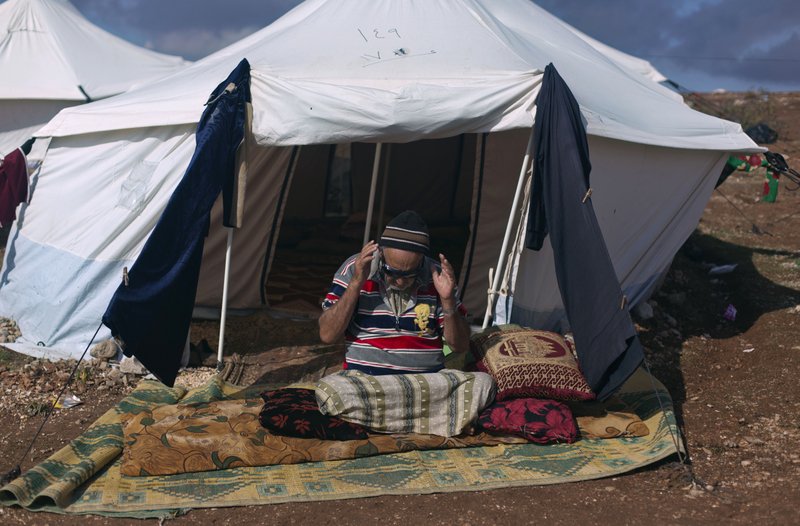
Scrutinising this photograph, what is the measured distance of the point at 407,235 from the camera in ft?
12.8

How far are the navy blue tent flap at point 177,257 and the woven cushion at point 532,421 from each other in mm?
1649

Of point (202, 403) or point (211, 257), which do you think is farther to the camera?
point (211, 257)

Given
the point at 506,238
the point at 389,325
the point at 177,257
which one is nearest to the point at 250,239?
the point at 177,257

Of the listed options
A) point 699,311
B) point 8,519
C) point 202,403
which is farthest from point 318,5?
point 8,519

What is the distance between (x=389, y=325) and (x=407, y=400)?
1.18ft

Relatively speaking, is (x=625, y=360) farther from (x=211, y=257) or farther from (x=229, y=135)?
(x=211, y=257)

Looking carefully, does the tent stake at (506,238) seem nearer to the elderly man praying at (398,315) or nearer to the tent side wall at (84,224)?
the elderly man praying at (398,315)

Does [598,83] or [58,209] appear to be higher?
[598,83]

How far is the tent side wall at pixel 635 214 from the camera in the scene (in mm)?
5129

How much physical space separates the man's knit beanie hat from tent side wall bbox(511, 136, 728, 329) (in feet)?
4.06

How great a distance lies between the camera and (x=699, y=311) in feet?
22.0

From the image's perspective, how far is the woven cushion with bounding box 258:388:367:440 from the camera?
387 cm

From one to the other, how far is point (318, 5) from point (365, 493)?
3851mm

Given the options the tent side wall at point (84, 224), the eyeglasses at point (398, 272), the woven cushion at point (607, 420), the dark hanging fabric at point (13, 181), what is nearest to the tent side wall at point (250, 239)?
the tent side wall at point (84, 224)
